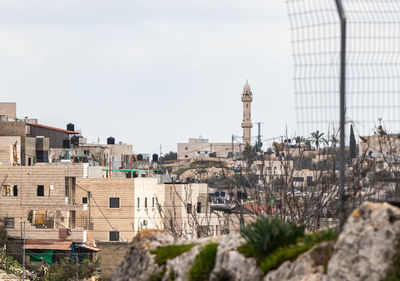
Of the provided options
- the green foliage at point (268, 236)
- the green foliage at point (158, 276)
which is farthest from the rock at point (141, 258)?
the green foliage at point (268, 236)

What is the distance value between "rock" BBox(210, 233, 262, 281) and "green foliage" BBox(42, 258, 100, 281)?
39.3 meters

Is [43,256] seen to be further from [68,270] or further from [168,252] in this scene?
[168,252]

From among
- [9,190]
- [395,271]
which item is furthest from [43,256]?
[395,271]

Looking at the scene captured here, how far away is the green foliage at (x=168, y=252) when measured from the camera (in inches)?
448

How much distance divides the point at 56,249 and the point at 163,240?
44.0m

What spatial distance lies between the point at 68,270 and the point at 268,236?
40879 millimetres

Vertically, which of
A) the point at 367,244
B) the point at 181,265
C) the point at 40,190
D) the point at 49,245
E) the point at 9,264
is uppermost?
the point at 40,190

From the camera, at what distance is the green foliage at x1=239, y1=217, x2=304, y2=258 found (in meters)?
10.3

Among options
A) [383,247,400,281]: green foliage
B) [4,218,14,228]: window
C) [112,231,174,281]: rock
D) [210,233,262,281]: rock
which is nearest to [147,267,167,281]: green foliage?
[112,231,174,281]: rock

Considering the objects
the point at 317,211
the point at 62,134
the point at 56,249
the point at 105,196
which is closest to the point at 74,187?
the point at 105,196

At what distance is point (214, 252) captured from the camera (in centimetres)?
1080

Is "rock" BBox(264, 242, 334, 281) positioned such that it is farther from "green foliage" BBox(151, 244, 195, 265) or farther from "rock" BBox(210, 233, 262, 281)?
"green foliage" BBox(151, 244, 195, 265)

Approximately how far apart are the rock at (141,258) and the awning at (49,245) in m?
43.4

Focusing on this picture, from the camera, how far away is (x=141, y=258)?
11609 mm
